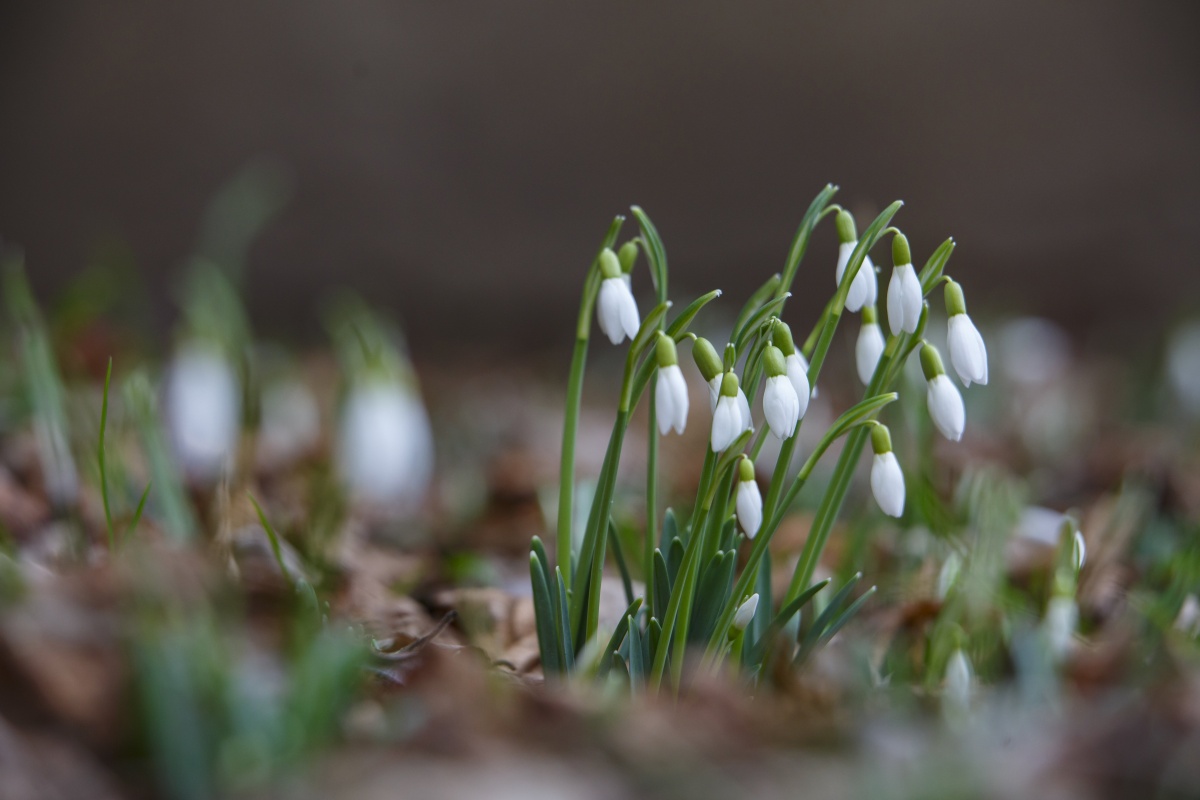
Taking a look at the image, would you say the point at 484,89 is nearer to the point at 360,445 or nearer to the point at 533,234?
the point at 533,234

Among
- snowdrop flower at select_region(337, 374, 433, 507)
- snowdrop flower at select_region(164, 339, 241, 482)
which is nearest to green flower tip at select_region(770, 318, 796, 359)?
snowdrop flower at select_region(337, 374, 433, 507)

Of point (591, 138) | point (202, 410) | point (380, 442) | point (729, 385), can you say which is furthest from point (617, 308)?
point (591, 138)

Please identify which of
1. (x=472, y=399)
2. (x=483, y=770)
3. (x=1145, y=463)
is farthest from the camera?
(x=472, y=399)

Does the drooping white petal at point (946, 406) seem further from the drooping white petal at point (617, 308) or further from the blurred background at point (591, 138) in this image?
the blurred background at point (591, 138)

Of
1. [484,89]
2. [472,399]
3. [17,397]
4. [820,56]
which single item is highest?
[820,56]

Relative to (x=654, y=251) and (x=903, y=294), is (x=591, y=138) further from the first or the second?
(x=903, y=294)

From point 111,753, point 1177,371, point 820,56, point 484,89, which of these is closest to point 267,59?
point 484,89
